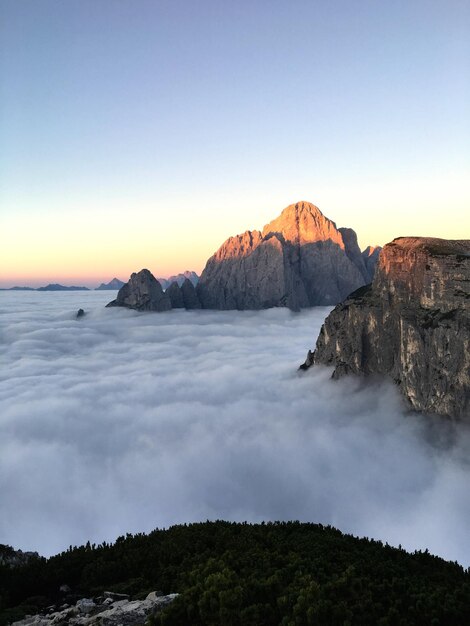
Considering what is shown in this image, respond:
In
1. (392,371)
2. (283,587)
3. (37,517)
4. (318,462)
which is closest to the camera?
(283,587)

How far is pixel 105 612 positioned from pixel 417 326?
8719cm

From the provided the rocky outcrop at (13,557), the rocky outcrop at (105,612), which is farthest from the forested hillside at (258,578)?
the rocky outcrop at (13,557)

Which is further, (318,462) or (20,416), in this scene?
(20,416)

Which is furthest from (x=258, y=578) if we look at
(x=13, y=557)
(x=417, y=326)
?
(x=417, y=326)

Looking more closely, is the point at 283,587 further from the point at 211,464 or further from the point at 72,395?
the point at 72,395

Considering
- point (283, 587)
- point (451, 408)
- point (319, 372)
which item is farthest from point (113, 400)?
point (283, 587)

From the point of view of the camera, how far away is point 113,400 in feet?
436

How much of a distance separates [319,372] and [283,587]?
11227 cm

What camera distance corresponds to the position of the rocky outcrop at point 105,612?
14.2 meters

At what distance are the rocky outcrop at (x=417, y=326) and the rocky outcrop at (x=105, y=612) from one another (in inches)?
3213

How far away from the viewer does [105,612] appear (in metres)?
15.1

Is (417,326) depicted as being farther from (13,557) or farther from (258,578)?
(13,557)

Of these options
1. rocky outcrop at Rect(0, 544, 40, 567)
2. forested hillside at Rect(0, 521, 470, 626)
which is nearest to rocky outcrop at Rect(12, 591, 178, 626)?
forested hillside at Rect(0, 521, 470, 626)

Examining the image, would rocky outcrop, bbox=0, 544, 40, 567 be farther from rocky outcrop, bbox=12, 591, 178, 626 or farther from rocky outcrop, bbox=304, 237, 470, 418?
rocky outcrop, bbox=304, 237, 470, 418
